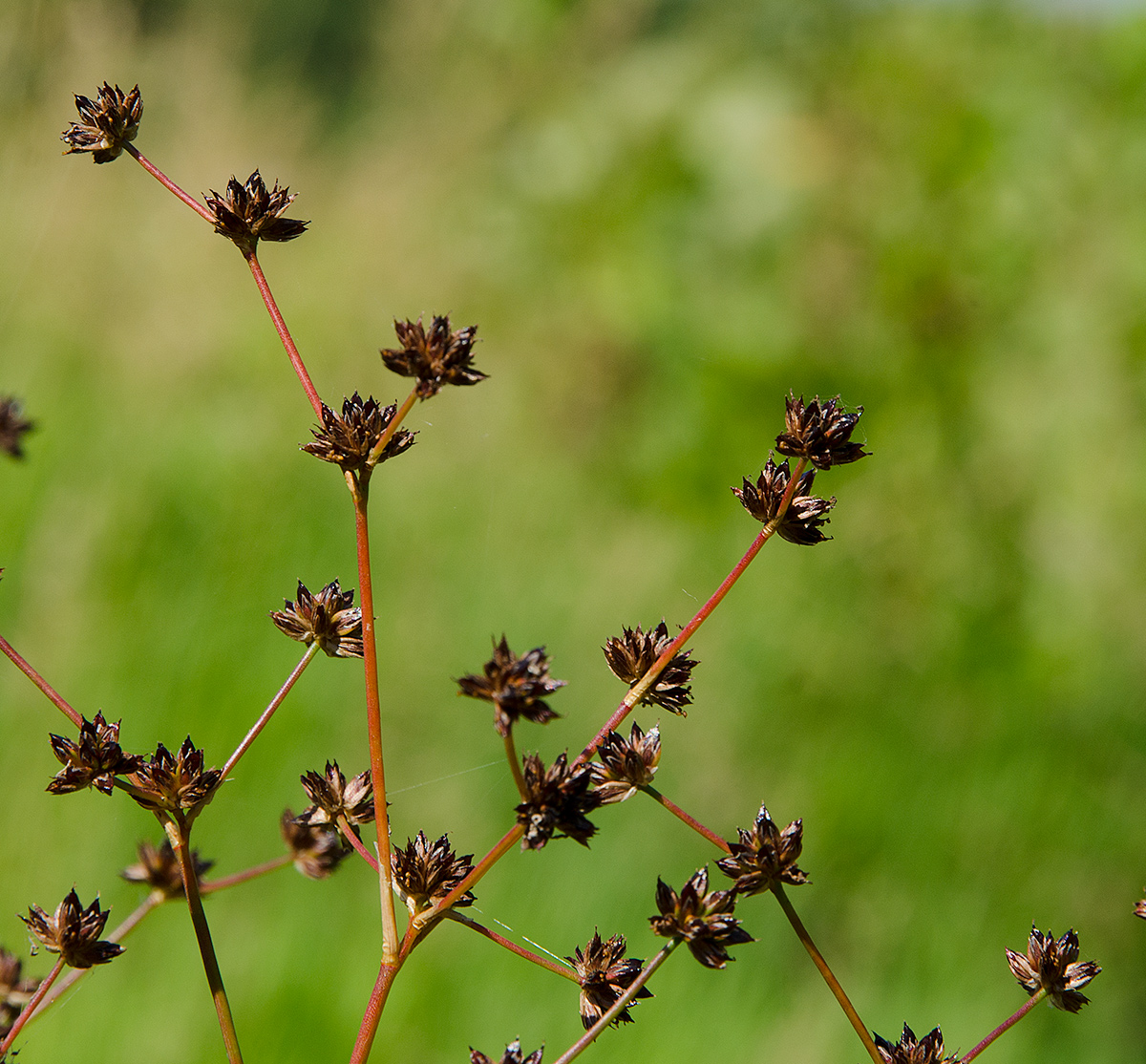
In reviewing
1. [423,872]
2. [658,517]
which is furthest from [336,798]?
[658,517]

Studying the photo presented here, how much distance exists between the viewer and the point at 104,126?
784 mm

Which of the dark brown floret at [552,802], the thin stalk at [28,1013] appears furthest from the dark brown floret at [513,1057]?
the thin stalk at [28,1013]

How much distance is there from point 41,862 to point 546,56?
3.96 metres

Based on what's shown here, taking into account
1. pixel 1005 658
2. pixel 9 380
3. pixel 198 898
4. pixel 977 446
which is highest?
pixel 9 380

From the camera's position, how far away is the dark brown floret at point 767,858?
2.09 feet

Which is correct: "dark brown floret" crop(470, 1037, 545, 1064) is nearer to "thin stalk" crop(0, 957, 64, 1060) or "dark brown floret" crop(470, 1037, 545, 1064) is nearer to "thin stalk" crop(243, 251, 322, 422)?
"thin stalk" crop(0, 957, 64, 1060)

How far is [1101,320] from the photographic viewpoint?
3.41 meters

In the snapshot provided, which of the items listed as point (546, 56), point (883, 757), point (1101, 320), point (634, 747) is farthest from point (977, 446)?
point (634, 747)

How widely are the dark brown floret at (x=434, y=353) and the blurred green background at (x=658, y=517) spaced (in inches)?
55.8

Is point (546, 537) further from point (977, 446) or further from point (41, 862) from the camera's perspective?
point (41, 862)

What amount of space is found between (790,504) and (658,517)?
3.21m

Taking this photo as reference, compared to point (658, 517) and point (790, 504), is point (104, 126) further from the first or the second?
point (658, 517)

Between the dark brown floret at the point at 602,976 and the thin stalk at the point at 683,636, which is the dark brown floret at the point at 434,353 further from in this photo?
the dark brown floret at the point at 602,976

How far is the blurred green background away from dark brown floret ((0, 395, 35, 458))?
3.69ft
